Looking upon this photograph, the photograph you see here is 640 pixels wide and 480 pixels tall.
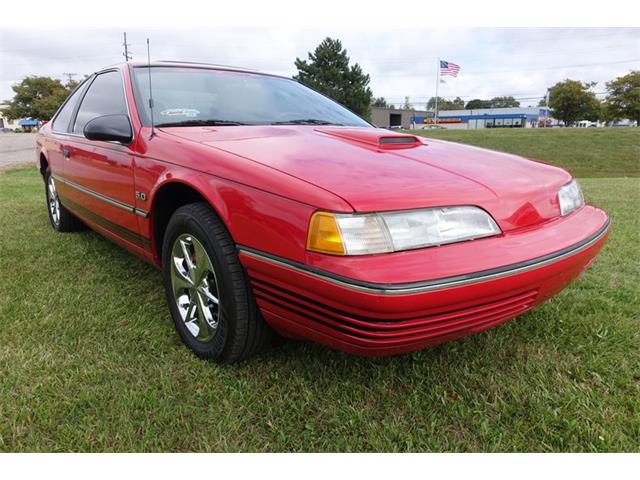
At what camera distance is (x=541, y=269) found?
5.43 ft

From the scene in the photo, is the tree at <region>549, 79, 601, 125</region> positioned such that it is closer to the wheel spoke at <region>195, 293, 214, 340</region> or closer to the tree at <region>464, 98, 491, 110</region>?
the tree at <region>464, 98, 491, 110</region>

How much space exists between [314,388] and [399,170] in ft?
3.13

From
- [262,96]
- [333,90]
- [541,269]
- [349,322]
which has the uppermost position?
[333,90]

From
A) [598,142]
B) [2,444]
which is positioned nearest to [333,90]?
[598,142]

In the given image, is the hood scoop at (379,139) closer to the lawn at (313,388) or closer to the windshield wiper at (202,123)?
the windshield wiper at (202,123)

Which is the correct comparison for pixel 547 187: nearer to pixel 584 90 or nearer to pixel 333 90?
pixel 333 90

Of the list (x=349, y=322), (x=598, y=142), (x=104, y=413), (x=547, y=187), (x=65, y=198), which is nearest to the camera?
(x=349, y=322)

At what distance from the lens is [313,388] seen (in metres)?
1.92

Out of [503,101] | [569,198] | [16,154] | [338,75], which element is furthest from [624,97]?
[503,101]

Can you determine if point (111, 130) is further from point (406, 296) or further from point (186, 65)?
point (406, 296)

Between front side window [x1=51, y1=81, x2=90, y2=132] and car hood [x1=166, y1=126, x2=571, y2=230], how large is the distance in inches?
77.6

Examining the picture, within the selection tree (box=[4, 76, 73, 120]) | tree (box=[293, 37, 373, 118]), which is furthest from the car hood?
tree (box=[4, 76, 73, 120])

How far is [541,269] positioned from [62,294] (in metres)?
2.67

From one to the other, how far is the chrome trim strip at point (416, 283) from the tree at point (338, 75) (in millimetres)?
38311
